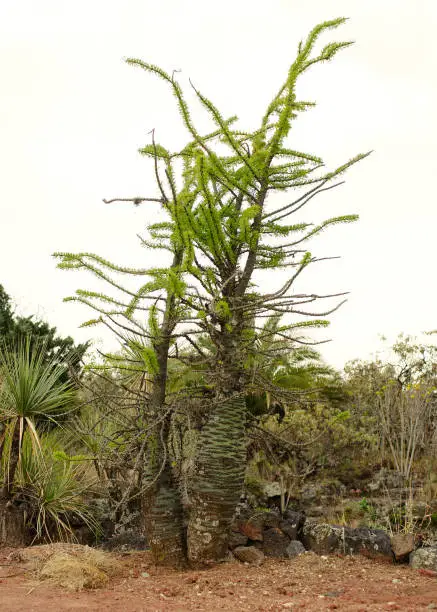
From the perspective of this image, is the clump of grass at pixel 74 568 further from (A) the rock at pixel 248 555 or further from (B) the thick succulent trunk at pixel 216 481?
(A) the rock at pixel 248 555

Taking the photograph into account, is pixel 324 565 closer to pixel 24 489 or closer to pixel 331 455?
pixel 24 489

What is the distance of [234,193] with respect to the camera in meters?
6.81

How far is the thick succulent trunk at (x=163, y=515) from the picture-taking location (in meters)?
6.55

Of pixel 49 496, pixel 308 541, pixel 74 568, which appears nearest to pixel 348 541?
pixel 308 541

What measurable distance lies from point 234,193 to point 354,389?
7586 mm

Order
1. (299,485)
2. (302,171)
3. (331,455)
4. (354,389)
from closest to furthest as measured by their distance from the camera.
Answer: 1. (302,171)
2. (299,485)
3. (331,455)
4. (354,389)

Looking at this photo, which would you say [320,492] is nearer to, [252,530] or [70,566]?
[252,530]

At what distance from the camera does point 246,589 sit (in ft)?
18.7

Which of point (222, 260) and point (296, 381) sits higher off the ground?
point (222, 260)

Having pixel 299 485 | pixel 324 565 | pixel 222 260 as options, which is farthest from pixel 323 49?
pixel 299 485

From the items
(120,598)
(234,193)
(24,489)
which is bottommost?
(120,598)

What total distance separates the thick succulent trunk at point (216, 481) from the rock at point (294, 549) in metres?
0.98

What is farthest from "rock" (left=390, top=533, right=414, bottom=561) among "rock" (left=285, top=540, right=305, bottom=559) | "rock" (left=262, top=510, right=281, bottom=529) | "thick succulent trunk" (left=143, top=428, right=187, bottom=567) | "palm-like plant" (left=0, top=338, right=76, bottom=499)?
"palm-like plant" (left=0, top=338, right=76, bottom=499)

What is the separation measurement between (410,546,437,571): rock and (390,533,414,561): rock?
0.32ft
